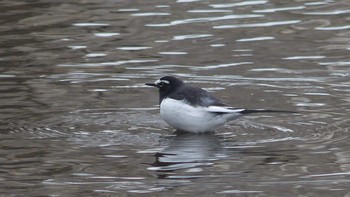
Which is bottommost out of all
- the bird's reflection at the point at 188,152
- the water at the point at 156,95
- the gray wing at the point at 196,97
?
the bird's reflection at the point at 188,152

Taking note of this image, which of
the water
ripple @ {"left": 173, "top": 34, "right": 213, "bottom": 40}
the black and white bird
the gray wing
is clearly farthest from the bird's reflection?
ripple @ {"left": 173, "top": 34, "right": 213, "bottom": 40}

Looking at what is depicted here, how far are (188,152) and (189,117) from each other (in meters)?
0.81

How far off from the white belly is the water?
0.12 m

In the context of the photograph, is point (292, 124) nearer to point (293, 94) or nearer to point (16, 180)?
point (293, 94)

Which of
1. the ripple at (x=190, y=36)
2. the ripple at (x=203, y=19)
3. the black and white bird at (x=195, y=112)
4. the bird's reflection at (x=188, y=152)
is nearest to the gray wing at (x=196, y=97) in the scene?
the black and white bird at (x=195, y=112)

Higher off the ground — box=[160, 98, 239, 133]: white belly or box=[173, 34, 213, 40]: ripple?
box=[173, 34, 213, 40]: ripple

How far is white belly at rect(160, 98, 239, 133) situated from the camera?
11.8m

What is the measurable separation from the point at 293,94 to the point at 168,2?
567 centimetres

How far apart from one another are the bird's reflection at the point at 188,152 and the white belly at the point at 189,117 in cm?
11

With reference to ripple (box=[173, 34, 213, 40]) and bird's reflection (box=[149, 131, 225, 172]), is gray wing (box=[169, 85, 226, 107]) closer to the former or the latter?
bird's reflection (box=[149, 131, 225, 172])

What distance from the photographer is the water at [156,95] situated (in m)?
9.99

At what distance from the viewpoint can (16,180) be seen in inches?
392

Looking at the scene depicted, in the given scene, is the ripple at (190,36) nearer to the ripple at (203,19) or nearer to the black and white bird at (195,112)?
the ripple at (203,19)

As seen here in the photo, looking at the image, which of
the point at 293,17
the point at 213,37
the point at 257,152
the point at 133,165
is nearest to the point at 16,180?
the point at 133,165
